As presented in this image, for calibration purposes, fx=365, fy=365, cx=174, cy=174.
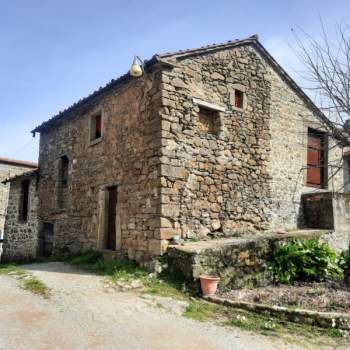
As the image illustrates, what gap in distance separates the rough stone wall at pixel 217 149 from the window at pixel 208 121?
13cm

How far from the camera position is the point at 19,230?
45.9 ft

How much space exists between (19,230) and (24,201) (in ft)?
3.91

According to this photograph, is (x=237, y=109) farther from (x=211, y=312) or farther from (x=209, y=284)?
(x=211, y=312)

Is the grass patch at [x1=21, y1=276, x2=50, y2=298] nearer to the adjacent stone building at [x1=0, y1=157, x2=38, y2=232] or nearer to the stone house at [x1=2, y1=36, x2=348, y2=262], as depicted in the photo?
the stone house at [x1=2, y1=36, x2=348, y2=262]

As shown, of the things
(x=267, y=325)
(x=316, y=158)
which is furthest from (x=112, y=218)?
(x=316, y=158)

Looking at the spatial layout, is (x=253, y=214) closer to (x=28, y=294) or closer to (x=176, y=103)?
(x=176, y=103)

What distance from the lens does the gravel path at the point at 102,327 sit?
430 cm

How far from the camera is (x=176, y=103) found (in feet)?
27.6

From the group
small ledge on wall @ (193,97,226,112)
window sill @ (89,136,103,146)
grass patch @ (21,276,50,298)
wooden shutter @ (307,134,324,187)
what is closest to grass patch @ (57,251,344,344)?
grass patch @ (21,276,50,298)

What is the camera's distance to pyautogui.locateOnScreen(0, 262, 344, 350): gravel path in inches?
169

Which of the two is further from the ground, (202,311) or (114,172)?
(114,172)

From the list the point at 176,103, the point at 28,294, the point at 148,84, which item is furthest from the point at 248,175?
the point at 28,294

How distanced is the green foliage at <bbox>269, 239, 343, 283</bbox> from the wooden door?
4104 mm

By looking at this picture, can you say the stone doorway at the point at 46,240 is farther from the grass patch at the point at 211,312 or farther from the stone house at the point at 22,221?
the grass patch at the point at 211,312
